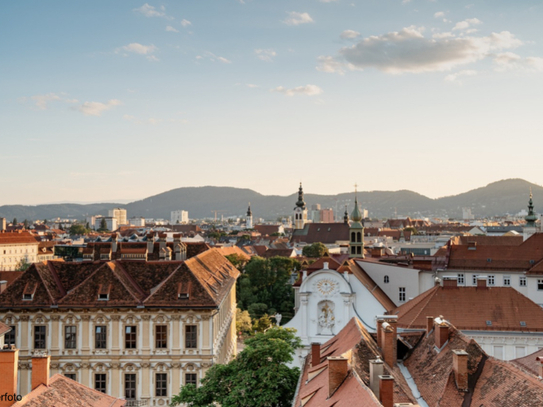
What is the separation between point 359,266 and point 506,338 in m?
15.9

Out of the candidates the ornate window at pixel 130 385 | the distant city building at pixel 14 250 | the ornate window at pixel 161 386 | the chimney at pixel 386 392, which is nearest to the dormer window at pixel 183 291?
the ornate window at pixel 161 386

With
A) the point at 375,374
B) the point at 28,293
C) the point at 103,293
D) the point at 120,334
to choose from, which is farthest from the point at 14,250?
the point at 375,374

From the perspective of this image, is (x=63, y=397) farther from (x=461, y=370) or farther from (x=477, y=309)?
(x=477, y=309)

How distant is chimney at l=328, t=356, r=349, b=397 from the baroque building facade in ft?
55.1

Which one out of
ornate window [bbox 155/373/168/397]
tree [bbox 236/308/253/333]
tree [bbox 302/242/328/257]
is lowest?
tree [bbox 236/308/253/333]

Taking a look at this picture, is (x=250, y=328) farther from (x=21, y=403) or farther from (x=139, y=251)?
(x=21, y=403)

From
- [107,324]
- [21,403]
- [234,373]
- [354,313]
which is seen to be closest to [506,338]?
[354,313]

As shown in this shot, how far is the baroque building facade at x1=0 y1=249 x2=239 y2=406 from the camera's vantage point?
36156mm

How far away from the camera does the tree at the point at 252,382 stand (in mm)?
28219

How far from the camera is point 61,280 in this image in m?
38.8

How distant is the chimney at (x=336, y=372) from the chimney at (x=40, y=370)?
9.30 meters

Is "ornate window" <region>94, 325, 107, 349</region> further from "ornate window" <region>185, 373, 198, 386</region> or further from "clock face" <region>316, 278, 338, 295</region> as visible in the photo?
"clock face" <region>316, 278, 338, 295</region>

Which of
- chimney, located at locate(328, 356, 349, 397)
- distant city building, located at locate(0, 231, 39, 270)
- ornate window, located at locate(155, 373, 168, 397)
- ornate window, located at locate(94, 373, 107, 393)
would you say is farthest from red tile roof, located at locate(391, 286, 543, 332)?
distant city building, located at locate(0, 231, 39, 270)

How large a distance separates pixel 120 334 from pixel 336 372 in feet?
64.5
